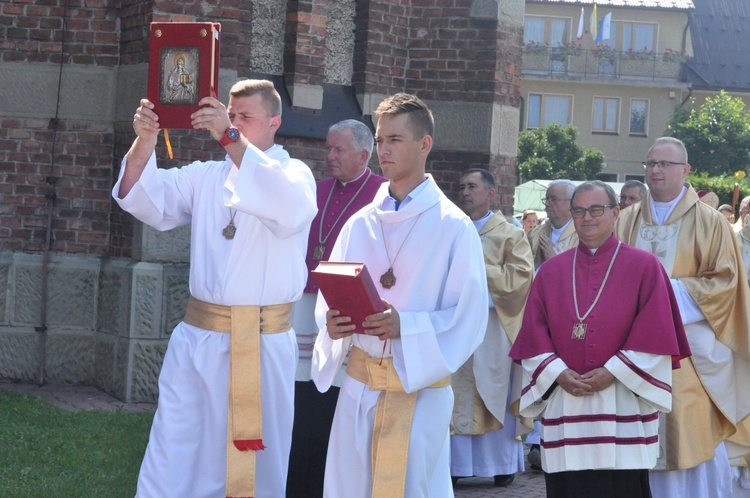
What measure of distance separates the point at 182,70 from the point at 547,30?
48.0 m

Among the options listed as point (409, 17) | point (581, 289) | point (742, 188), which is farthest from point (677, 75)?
point (581, 289)

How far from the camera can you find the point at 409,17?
9992 mm

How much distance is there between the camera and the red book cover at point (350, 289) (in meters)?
4.05

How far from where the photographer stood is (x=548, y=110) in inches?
1951

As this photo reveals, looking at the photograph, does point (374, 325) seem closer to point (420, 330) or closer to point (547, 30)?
point (420, 330)

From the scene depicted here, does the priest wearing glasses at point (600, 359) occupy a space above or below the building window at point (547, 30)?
below

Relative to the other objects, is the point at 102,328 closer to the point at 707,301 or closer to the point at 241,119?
the point at 241,119

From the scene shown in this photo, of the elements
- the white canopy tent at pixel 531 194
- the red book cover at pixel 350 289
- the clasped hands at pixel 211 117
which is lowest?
the red book cover at pixel 350 289

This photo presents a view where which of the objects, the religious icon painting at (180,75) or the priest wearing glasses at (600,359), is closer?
the religious icon painting at (180,75)

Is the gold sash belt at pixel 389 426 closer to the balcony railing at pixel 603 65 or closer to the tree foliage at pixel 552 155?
the tree foliage at pixel 552 155

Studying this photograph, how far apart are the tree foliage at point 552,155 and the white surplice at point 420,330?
38793 mm

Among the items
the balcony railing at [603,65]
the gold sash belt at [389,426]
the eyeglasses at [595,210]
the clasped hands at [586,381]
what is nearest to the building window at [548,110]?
the balcony railing at [603,65]

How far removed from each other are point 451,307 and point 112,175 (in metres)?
5.36

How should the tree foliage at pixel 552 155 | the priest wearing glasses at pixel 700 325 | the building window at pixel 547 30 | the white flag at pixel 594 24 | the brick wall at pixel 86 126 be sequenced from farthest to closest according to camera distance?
the building window at pixel 547 30 < the white flag at pixel 594 24 < the tree foliage at pixel 552 155 < the brick wall at pixel 86 126 < the priest wearing glasses at pixel 700 325
